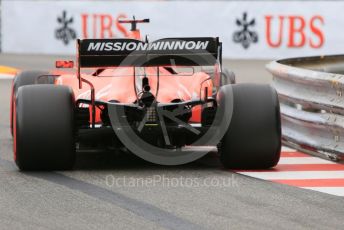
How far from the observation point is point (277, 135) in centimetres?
982

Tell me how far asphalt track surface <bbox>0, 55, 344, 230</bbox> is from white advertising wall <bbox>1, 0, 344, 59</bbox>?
16.2 metres

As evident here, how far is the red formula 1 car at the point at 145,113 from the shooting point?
382 inches

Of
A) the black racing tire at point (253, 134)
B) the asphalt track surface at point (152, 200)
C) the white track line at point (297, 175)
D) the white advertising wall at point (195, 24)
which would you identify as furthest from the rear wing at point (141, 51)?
the white advertising wall at point (195, 24)

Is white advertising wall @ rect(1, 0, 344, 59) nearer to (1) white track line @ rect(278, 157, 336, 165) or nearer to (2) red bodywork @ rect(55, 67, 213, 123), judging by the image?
(1) white track line @ rect(278, 157, 336, 165)

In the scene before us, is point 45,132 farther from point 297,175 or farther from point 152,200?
point 297,175

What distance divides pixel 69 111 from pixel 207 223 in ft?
8.65

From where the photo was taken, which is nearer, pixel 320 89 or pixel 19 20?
pixel 320 89

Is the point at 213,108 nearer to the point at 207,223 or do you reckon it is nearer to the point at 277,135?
the point at 277,135

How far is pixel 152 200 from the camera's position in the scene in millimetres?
8406

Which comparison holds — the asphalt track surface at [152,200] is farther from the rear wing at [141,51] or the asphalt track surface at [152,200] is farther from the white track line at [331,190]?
the rear wing at [141,51]

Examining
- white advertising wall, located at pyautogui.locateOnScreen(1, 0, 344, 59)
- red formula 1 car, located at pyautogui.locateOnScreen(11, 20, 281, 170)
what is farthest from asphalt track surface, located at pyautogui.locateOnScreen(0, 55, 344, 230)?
white advertising wall, located at pyautogui.locateOnScreen(1, 0, 344, 59)

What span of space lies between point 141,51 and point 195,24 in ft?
55.5

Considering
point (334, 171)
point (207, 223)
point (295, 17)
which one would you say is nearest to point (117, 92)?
point (334, 171)

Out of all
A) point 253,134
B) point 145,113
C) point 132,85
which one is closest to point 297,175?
point 253,134
